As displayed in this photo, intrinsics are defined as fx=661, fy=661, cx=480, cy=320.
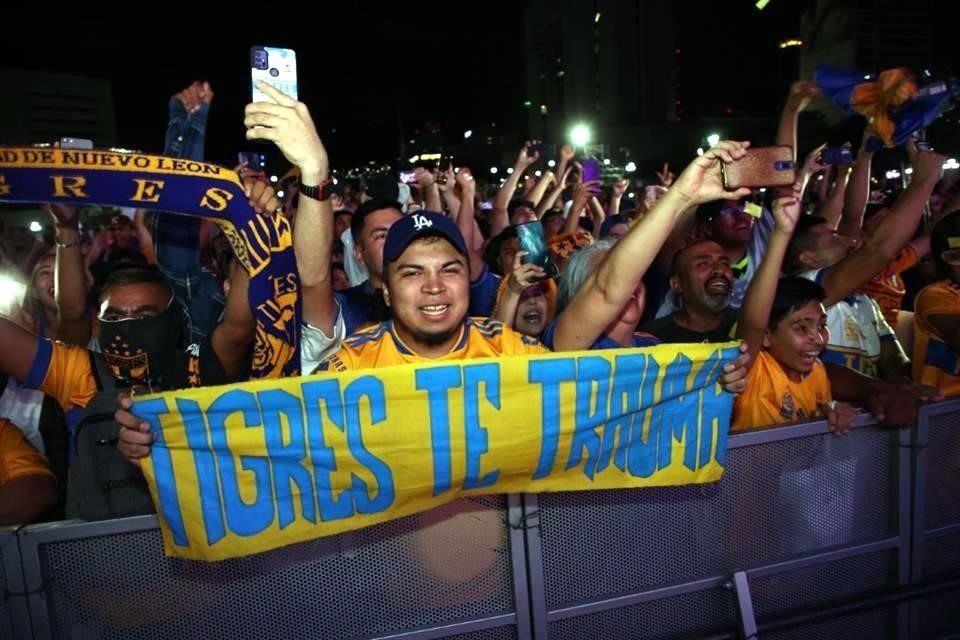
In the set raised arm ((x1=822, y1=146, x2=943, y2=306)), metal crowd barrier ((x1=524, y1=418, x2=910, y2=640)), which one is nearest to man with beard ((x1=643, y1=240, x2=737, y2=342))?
raised arm ((x1=822, y1=146, x2=943, y2=306))

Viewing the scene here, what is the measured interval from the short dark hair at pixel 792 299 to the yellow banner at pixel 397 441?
2.82ft

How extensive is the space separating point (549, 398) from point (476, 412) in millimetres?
260

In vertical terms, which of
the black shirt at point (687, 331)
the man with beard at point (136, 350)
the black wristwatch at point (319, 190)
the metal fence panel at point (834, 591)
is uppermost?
the black wristwatch at point (319, 190)

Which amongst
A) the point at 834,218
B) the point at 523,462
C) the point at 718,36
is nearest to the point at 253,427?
the point at 523,462

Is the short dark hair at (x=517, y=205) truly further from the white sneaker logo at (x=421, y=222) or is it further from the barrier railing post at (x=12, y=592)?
the barrier railing post at (x=12, y=592)

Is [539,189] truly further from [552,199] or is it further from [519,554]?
[519,554]

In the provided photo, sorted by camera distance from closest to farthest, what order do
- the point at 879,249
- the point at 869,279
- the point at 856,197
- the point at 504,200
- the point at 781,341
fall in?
the point at 781,341, the point at 879,249, the point at 869,279, the point at 856,197, the point at 504,200

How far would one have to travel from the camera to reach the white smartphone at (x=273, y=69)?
7.39 feet

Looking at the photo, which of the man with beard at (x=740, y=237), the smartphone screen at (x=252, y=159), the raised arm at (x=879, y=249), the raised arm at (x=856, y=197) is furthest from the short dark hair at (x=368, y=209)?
the raised arm at (x=856, y=197)

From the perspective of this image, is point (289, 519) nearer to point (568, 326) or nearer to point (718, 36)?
point (568, 326)

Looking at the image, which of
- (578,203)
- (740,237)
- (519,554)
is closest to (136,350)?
(519,554)

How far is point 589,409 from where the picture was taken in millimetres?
2326

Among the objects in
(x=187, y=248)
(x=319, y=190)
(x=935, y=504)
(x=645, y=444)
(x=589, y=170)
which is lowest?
(x=935, y=504)

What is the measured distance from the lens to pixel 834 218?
18.6 ft
